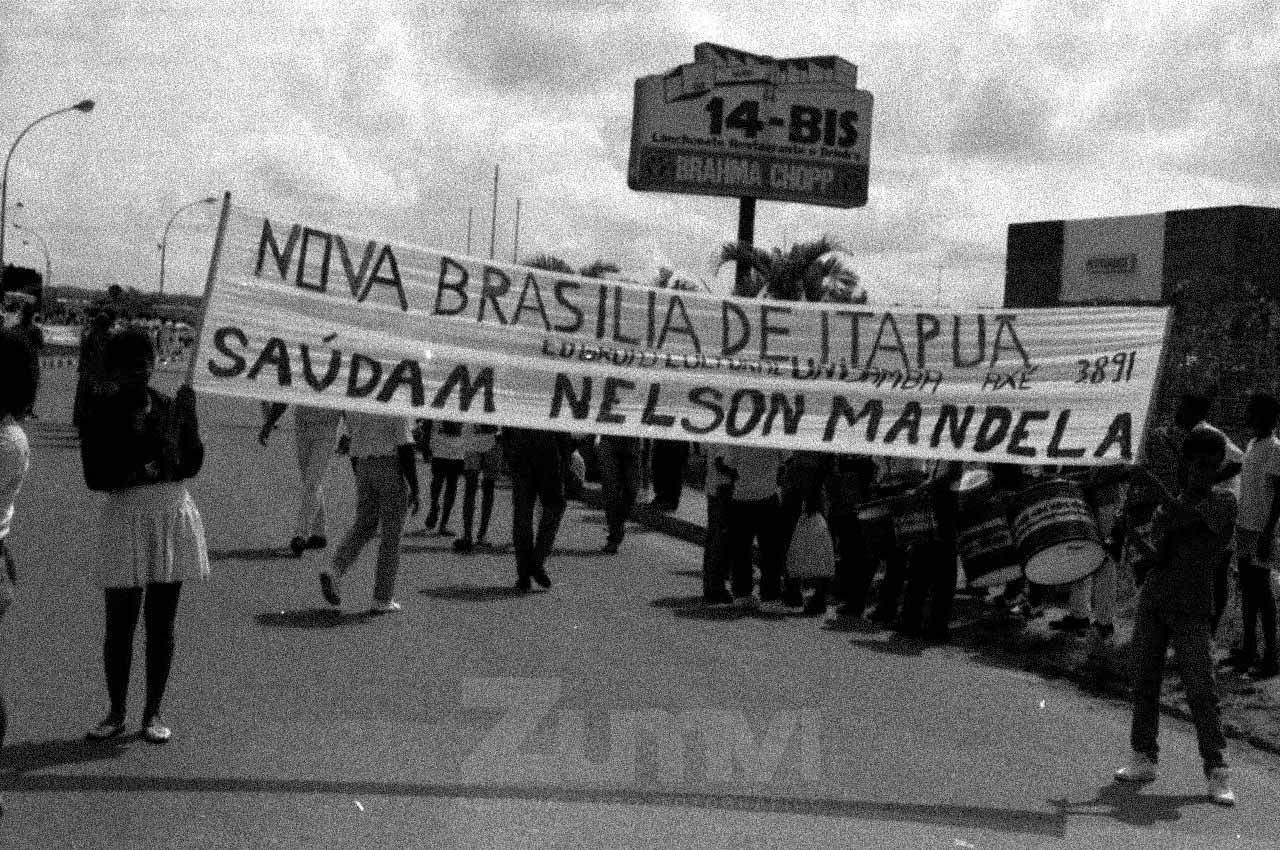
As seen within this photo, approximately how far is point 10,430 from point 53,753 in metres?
1.66

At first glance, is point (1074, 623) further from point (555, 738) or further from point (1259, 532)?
point (555, 738)

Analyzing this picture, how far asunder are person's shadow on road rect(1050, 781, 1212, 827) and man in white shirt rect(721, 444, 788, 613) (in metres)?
5.13

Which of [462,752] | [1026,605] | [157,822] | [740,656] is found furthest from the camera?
[1026,605]

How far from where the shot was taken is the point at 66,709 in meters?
7.61

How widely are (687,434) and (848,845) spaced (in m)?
2.64

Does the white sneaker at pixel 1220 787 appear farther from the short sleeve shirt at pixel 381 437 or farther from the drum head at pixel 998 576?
the short sleeve shirt at pixel 381 437

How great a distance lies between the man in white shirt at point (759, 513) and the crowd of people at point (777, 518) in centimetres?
2

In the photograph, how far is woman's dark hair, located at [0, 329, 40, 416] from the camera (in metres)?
5.84

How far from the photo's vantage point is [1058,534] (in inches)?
392

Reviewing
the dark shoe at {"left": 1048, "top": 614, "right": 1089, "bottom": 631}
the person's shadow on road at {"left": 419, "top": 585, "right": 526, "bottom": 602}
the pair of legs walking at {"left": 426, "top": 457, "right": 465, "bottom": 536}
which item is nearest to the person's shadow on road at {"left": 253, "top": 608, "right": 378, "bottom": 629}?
the person's shadow on road at {"left": 419, "top": 585, "right": 526, "bottom": 602}

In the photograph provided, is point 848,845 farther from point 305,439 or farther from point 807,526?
point 305,439

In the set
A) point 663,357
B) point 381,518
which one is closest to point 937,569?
point 381,518

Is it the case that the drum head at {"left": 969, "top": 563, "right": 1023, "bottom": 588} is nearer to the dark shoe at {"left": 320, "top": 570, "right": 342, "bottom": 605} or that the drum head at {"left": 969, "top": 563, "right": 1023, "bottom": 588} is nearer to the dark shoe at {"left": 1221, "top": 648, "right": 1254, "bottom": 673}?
the dark shoe at {"left": 1221, "top": 648, "right": 1254, "bottom": 673}

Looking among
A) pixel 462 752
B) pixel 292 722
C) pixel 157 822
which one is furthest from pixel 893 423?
pixel 157 822
